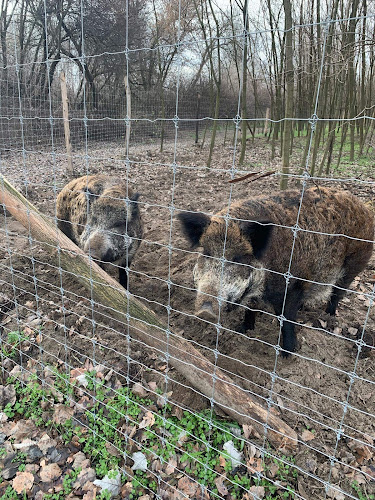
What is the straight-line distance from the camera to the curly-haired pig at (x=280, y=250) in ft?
9.75

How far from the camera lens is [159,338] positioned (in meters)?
2.90

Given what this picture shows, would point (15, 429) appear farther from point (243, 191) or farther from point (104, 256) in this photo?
point (243, 191)

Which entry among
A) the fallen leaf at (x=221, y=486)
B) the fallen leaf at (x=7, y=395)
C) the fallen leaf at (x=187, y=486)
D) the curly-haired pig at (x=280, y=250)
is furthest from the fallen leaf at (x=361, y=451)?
the fallen leaf at (x=7, y=395)

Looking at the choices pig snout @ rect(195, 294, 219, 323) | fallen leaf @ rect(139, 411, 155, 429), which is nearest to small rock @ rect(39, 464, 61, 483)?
→ fallen leaf @ rect(139, 411, 155, 429)

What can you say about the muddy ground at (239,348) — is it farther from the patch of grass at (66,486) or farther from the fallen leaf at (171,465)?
the patch of grass at (66,486)

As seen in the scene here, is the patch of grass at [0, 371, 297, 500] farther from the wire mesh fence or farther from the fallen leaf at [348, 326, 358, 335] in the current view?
the fallen leaf at [348, 326, 358, 335]

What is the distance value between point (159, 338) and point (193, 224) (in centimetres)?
100

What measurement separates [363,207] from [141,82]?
61.0ft

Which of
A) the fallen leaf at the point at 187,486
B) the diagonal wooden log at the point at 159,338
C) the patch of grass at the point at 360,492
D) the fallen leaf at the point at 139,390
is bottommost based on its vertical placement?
the fallen leaf at the point at 187,486

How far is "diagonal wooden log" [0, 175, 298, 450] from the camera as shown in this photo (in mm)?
2523

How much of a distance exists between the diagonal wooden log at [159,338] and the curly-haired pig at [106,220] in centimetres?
72

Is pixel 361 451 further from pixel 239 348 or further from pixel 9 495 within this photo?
pixel 9 495

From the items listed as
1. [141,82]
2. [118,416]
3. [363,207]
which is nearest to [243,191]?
[363,207]

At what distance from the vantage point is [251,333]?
12.7ft
